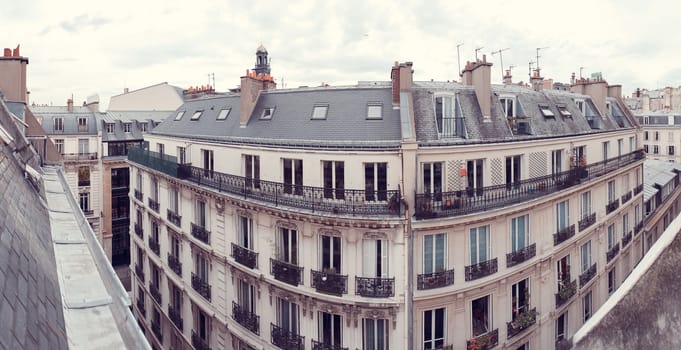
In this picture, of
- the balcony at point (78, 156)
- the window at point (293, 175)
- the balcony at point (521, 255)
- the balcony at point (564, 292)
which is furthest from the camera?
the balcony at point (78, 156)

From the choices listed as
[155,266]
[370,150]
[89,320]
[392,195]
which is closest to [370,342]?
[392,195]

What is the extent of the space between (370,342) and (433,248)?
3834 millimetres

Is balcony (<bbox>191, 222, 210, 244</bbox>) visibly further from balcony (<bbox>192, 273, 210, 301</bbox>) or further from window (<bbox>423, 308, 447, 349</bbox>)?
window (<bbox>423, 308, 447, 349</bbox>)

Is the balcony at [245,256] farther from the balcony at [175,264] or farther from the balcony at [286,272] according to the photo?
the balcony at [175,264]

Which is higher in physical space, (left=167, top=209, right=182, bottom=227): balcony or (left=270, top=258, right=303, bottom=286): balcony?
(left=167, top=209, right=182, bottom=227): balcony

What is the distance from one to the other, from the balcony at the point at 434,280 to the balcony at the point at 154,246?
665 inches

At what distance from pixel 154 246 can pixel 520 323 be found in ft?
66.1

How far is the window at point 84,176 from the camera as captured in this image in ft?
124

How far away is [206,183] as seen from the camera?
19312 mm

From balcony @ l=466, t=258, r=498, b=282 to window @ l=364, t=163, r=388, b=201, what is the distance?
162 inches

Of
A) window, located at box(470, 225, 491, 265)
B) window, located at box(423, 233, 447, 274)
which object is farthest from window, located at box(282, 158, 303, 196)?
window, located at box(470, 225, 491, 265)

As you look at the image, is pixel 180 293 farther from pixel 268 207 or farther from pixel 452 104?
pixel 452 104

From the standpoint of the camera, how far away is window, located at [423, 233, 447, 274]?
47.9ft

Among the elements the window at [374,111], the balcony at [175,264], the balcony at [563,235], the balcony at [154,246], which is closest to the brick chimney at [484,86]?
the window at [374,111]
